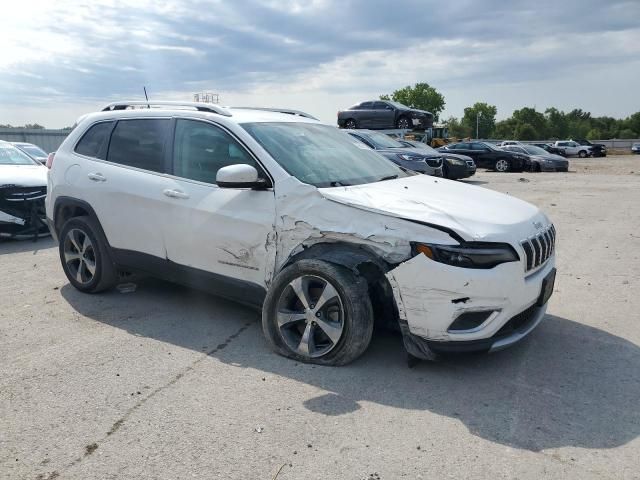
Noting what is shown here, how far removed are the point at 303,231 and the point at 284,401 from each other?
1188 millimetres

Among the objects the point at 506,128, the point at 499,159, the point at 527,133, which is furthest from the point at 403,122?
the point at 506,128

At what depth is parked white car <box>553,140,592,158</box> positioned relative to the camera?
48500mm

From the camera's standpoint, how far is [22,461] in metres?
2.73

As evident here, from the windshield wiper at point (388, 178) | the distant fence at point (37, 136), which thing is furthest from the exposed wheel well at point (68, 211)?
the distant fence at point (37, 136)

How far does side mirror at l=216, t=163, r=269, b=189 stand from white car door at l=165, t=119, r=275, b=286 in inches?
4.5

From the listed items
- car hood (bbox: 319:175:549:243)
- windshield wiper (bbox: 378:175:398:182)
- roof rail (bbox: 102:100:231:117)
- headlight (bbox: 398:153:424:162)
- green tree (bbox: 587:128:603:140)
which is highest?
roof rail (bbox: 102:100:231:117)

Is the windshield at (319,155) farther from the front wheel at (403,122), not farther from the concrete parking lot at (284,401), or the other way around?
the front wheel at (403,122)

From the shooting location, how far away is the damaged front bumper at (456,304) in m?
3.36

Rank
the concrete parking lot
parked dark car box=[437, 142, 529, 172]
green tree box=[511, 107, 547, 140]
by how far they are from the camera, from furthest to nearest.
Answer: green tree box=[511, 107, 547, 140] < parked dark car box=[437, 142, 529, 172] < the concrete parking lot

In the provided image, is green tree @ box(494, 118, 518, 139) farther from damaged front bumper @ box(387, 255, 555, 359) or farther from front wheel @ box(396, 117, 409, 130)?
damaged front bumper @ box(387, 255, 555, 359)

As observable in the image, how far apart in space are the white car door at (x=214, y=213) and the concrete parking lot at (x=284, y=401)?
595mm

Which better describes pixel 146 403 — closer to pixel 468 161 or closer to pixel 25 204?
pixel 25 204

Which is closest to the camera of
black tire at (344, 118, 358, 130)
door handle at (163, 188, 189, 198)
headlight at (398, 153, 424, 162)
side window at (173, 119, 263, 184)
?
side window at (173, 119, 263, 184)

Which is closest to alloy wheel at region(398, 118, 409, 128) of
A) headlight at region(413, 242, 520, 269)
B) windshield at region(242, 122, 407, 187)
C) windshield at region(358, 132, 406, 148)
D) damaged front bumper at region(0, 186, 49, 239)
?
windshield at region(358, 132, 406, 148)
